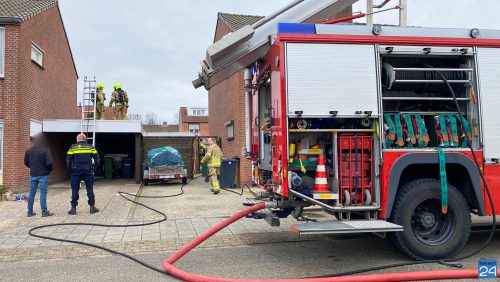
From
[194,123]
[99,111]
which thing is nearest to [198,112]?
[194,123]

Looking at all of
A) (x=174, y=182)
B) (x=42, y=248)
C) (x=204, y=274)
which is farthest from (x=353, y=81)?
(x=174, y=182)

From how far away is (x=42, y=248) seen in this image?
648 cm

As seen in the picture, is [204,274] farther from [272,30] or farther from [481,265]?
[272,30]

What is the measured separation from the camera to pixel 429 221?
5590mm

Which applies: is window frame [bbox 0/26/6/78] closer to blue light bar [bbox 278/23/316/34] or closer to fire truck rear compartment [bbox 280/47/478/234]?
blue light bar [bbox 278/23/316/34]

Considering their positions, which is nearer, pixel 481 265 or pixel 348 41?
pixel 481 265

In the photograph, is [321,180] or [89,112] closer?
[321,180]

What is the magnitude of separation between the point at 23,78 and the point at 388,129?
12.0 meters

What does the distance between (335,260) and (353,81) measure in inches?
92.8

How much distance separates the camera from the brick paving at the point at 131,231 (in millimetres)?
6430

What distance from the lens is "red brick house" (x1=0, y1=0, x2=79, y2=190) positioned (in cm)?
1295

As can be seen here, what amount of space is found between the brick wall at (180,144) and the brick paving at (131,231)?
29.1 ft

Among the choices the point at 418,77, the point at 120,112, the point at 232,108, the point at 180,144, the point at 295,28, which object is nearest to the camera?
the point at 295,28

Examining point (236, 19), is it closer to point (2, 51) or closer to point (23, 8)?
point (23, 8)
